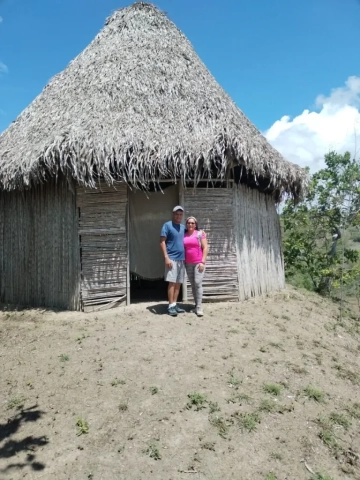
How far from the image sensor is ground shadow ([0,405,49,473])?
8.56 feet

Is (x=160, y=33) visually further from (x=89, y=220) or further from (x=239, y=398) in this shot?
(x=239, y=398)

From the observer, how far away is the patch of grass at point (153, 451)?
2.66 metres

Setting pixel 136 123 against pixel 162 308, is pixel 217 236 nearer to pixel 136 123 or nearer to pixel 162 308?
pixel 162 308

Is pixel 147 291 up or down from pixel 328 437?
up

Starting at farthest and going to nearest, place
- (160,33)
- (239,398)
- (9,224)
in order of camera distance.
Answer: (160,33) < (9,224) < (239,398)

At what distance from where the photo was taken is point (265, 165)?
5.99 meters

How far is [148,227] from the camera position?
20.0ft

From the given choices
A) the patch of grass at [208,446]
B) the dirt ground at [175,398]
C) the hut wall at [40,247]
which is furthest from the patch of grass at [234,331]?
the hut wall at [40,247]

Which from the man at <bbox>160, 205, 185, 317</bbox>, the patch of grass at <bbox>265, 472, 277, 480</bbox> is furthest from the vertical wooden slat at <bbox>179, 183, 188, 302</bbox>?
the patch of grass at <bbox>265, 472, 277, 480</bbox>

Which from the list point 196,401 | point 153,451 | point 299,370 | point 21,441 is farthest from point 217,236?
point 21,441

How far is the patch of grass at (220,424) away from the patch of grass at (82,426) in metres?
0.98

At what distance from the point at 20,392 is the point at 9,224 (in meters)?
3.62

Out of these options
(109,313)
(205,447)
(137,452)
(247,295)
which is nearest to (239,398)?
(205,447)

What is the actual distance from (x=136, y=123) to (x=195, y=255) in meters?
2.24
